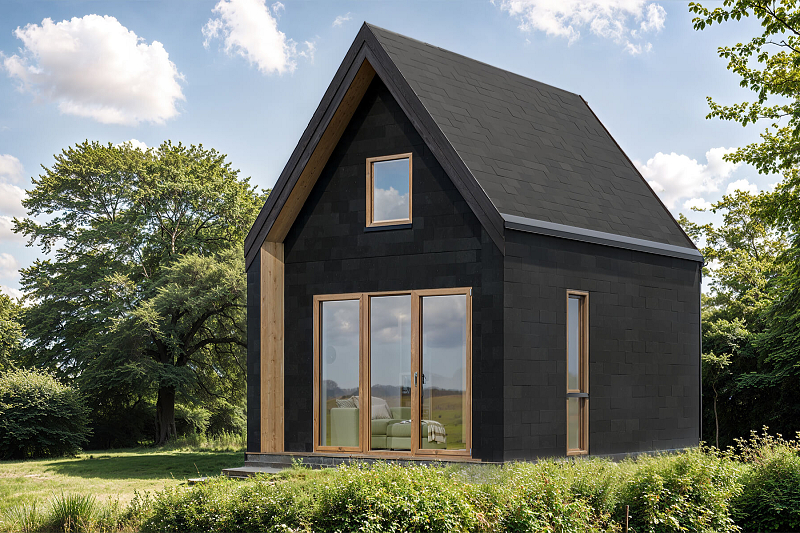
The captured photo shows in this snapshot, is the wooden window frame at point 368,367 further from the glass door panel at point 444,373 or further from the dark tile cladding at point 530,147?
the dark tile cladding at point 530,147

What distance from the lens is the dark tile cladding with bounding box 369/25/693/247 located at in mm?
13430

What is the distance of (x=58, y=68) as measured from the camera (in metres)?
28.6

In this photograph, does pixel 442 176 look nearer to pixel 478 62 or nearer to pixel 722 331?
pixel 478 62

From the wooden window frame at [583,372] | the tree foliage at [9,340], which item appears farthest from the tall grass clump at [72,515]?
the tree foliage at [9,340]

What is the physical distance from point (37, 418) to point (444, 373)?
14.7 meters

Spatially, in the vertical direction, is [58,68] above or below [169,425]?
above

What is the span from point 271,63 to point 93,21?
515 cm

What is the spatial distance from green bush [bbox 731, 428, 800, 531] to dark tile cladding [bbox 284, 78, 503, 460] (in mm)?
3309

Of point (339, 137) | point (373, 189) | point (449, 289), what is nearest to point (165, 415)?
point (339, 137)

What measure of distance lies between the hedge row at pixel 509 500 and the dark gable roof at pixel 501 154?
4.20 metres

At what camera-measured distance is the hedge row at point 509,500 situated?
329 inches

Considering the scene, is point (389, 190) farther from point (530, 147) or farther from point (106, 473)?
point (106, 473)

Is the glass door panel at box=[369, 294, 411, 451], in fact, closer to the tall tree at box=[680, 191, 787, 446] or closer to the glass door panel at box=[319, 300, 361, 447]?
the glass door panel at box=[319, 300, 361, 447]

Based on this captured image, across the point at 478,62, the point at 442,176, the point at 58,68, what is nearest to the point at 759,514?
the point at 442,176
